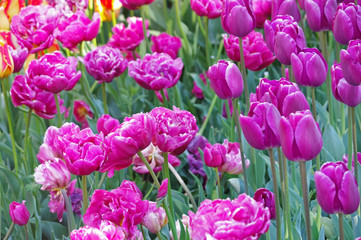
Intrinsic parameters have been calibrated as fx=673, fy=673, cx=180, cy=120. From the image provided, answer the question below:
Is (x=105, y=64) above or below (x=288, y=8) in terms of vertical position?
below

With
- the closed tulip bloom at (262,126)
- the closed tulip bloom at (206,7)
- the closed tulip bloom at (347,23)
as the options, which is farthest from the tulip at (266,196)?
the closed tulip bloom at (206,7)

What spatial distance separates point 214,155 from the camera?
1354 mm

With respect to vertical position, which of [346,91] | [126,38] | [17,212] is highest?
[346,91]

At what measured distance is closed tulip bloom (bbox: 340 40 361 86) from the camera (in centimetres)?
103

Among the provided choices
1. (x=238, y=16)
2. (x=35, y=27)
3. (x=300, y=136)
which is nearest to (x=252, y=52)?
(x=238, y=16)

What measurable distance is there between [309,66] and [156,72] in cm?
58

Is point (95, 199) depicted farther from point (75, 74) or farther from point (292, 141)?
point (75, 74)

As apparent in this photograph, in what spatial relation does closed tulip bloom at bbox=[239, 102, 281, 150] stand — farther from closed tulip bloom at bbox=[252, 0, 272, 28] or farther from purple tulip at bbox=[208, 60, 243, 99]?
closed tulip bloom at bbox=[252, 0, 272, 28]

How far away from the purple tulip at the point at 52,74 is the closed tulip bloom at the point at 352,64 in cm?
67

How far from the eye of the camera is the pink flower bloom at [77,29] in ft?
5.83

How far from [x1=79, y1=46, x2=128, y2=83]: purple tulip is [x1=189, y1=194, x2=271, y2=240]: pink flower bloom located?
948mm

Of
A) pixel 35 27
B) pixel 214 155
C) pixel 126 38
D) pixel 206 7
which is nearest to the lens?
pixel 214 155

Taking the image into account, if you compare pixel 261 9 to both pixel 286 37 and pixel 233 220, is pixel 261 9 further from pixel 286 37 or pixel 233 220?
pixel 233 220

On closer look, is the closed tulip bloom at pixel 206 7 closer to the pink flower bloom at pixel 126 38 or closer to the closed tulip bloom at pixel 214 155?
the pink flower bloom at pixel 126 38
